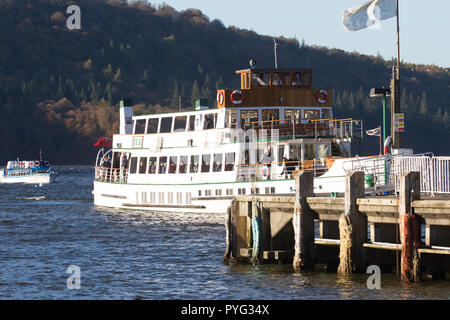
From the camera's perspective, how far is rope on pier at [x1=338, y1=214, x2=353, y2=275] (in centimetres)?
2698

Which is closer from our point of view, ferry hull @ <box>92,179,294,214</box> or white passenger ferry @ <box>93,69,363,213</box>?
ferry hull @ <box>92,179,294,214</box>

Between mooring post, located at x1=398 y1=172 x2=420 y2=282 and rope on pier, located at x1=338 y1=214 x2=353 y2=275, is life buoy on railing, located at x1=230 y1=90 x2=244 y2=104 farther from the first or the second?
mooring post, located at x1=398 y1=172 x2=420 y2=282

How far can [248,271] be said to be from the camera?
3073 cm

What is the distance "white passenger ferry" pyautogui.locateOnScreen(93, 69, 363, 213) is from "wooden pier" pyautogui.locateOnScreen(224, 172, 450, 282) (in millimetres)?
13187

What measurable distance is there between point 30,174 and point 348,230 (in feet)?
356

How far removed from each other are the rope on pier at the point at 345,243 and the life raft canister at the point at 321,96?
25806 mm

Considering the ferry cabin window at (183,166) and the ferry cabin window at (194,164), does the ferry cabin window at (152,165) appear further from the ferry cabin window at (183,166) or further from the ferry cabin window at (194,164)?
the ferry cabin window at (194,164)

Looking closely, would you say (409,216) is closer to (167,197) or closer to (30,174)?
(167,197)

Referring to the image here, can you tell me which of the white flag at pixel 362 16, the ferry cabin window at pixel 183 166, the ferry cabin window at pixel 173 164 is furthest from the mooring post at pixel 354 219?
the ferry cabin window at pixel 173 164

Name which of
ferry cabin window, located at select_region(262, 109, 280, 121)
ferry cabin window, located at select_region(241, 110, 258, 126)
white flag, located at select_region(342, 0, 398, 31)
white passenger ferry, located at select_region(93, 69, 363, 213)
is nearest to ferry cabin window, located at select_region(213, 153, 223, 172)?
white passenger ferry, located at select_region(93, 69, 363, 213)

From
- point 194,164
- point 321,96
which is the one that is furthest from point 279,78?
point 194,164
